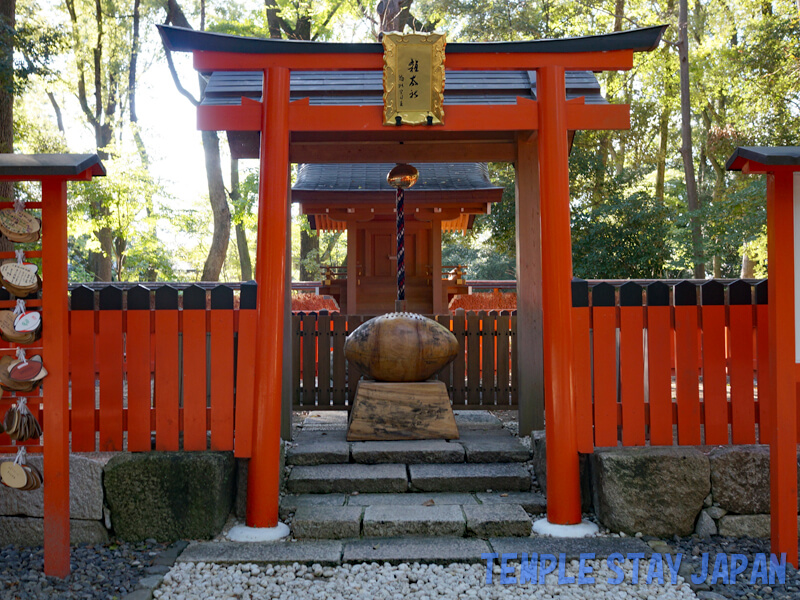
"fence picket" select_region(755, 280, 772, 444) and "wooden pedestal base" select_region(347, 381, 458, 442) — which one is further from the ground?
"fence picket" select_region(755, 280, 772, 444)

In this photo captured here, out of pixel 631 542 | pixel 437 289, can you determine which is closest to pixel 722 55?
pixel 437 289

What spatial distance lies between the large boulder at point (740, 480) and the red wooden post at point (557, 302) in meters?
0.90

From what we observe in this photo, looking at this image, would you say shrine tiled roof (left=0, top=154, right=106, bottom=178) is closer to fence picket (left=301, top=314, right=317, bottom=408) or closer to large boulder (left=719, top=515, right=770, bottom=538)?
fence picket (left=301, top=314, right=317, bottom=408)

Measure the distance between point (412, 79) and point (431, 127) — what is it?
13.4 inches

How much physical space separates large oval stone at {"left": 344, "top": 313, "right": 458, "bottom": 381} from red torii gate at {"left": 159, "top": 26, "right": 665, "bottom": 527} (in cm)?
136

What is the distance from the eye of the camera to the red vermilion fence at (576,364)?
3.96m

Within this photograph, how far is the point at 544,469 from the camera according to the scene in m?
4.40

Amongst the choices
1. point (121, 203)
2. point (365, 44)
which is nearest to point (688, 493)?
point (365, 44)

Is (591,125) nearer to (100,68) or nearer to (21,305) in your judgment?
(21,305)

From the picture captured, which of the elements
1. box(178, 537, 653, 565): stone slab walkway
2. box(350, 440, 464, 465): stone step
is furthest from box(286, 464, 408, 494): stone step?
box(178, 537, 653, 565): stone slab walkway

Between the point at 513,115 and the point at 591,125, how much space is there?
0.55 metres

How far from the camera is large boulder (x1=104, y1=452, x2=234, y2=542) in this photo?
12.5ft

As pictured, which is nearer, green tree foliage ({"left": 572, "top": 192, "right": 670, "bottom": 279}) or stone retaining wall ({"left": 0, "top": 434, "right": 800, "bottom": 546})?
stone retaining wall ({"left": 0, "top": 434, "right": 800, "bottom": 546})

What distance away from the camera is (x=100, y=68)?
19875 millimetres
